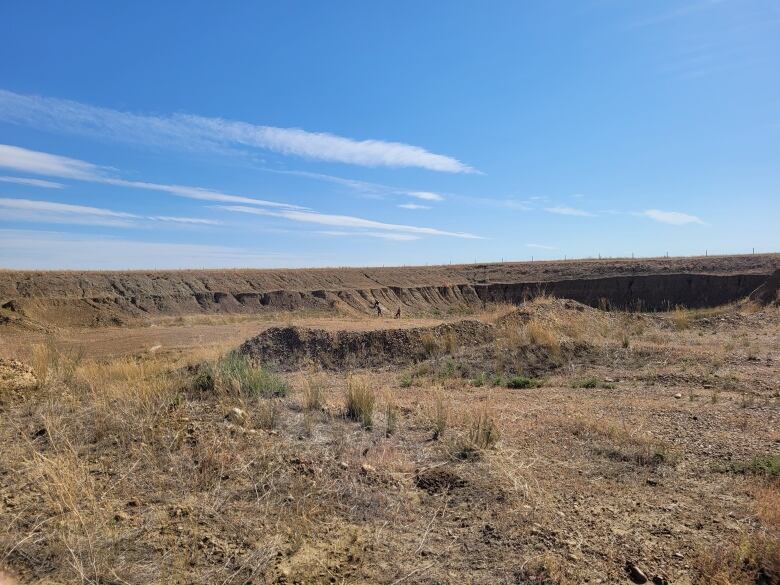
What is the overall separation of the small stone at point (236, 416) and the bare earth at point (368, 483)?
0.03m

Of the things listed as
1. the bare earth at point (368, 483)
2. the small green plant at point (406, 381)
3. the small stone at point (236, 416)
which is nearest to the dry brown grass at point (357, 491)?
the bare earth at point (368, 483)

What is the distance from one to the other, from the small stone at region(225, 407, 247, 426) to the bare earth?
0.03m

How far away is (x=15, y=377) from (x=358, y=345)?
8744 mm

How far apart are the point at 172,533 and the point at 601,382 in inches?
367

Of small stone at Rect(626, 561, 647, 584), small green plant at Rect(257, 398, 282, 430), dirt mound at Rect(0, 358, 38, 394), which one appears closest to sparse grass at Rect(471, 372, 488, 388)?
small green plant at Rect(257, 398, 282, 430)

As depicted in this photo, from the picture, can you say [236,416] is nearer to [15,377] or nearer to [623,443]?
[15,377]

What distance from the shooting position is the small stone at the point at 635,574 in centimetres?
379

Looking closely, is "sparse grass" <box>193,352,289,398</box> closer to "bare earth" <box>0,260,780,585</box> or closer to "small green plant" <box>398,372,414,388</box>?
"bare earth" <box>0,260,780,585</box>

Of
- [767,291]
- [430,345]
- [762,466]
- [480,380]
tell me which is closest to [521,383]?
[480,380]

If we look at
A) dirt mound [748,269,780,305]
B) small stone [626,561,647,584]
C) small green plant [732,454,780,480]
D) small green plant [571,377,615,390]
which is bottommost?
small green plant [571,377,615,390]

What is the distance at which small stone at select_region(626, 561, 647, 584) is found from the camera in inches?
149

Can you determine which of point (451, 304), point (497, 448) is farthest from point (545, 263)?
point (497, 448)

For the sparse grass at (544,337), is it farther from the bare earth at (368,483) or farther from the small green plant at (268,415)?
the small green plant at (268,415)

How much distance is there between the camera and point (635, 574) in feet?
12.6
